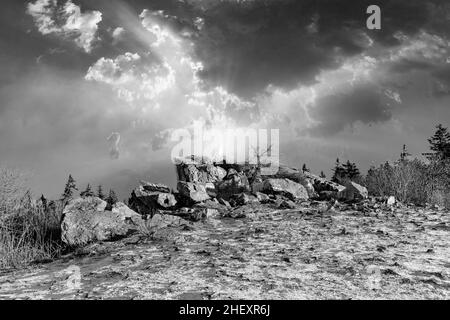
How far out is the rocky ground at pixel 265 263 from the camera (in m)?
6.40

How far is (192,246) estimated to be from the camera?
941cm

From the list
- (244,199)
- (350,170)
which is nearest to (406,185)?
(244,199)

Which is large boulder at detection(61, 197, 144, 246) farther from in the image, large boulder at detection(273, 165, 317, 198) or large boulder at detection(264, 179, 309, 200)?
large boulder at detection(273, 165, 317, 198)

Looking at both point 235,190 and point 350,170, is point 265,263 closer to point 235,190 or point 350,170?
point 235,190

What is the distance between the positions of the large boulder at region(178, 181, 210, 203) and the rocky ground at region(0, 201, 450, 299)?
2.57m

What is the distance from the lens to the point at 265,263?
25.5 ft

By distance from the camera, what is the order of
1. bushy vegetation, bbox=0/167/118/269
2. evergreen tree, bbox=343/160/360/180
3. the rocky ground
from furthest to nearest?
evergreen tree, bbox=343/160/360/180 < bushy vegetation, bbox=0/167/118/269 < the rocky ground

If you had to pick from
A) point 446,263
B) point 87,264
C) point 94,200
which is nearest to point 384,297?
point 446,263

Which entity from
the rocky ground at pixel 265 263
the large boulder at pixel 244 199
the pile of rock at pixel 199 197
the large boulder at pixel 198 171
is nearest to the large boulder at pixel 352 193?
the pile of rock at pixel 199 197

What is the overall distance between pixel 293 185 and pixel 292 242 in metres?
6.62

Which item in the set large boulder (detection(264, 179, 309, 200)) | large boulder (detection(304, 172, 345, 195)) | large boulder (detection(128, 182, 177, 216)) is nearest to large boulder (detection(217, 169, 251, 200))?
large boulder (detection(264, 179, 309, 200))

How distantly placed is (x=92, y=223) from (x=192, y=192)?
423cm

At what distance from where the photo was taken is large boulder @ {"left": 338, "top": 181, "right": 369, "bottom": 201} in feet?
47.2
